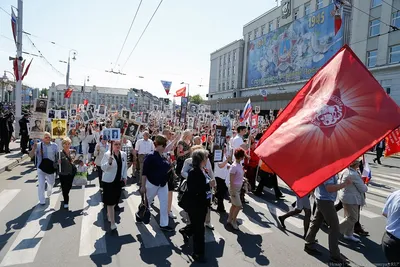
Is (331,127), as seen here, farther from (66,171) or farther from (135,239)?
(66,171)

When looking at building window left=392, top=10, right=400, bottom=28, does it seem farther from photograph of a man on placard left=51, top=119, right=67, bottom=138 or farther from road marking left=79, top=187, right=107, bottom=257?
road marking left=79, top=187, right=107, bottom=257

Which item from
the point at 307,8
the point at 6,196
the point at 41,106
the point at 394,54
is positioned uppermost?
the point at 307,8

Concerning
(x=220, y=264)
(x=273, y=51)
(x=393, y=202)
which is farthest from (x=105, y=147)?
(x=273, y=51)

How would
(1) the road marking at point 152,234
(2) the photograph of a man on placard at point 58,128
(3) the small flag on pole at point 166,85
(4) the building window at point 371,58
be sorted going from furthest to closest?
(4) the building window at point 371,58 < (3) the small flag on pole at point 166,85 < (2) the photograph of a man on placard at point 58,128 < (1) the road marking at point 152,234

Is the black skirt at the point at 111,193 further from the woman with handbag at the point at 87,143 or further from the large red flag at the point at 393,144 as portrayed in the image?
the large red flag at the point at 393,144

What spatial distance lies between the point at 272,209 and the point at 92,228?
4.42 meters

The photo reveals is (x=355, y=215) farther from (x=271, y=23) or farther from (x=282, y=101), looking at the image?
(x=271, y=23)

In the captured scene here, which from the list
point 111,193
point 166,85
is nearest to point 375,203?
point 111,193

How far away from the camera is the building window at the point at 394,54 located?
27047mm

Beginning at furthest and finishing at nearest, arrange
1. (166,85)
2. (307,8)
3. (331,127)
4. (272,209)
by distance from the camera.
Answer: (307,8) < (166,85) < (272,209) < (331,127)

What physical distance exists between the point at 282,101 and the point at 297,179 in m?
37.7

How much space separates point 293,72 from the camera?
137 ft

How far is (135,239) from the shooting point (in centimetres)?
516

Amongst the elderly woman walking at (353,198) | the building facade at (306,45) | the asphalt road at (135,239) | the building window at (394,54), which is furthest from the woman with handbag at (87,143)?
the building window at (394,54)
